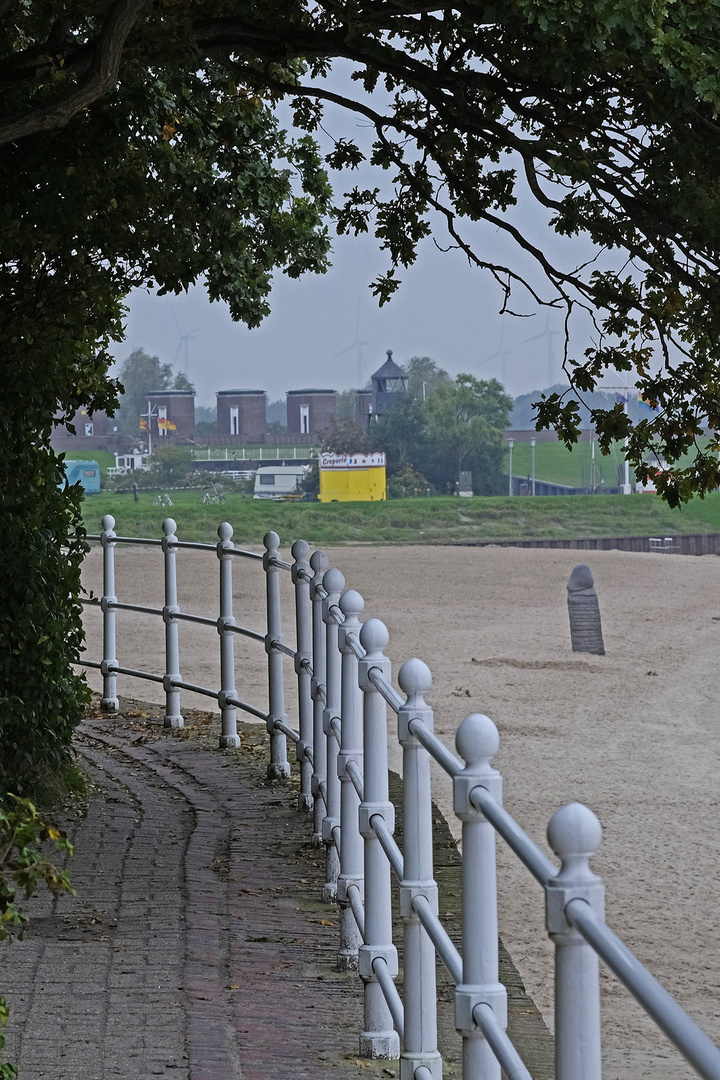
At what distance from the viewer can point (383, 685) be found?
148 inches

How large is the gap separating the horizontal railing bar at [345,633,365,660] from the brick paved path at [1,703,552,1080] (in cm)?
119

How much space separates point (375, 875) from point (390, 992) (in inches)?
16.0

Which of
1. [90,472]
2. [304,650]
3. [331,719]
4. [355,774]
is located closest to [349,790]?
[355,774]

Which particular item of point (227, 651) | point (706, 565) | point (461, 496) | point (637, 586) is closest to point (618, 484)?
point (461, 496)

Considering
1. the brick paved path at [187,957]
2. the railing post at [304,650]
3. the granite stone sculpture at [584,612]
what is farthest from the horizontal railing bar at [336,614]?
the granite stone sculpture at [584,612]

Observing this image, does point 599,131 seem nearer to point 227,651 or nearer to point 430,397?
point 227,651

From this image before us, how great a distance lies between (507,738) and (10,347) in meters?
11.4

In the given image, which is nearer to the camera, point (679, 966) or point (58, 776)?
point (58, 776)

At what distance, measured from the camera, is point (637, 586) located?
44.7m

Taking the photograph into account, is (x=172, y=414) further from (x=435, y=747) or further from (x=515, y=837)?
(x=515, y=837)

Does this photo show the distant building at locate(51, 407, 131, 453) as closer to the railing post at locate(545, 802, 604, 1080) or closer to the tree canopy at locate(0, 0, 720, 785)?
the tree canopy at locate(0, 0, 720, 785)

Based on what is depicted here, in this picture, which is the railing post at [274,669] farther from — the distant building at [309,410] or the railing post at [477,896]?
the distant building at [309,410]

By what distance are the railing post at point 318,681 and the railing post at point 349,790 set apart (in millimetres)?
954


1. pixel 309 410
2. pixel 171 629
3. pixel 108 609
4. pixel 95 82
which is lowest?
pixel 171 629
